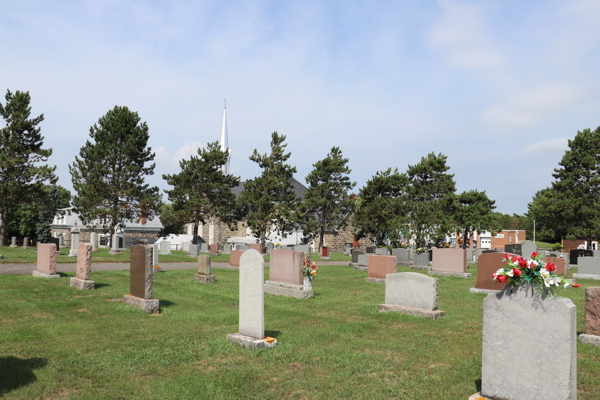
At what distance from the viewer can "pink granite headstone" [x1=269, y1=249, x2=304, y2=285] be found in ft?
43.0

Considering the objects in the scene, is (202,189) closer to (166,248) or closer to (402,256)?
(166,248)

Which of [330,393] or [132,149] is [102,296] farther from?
[132,149]

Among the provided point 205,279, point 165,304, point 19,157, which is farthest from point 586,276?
point 19,157

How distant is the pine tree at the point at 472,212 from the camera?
1722 inches

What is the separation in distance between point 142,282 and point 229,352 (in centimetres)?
431

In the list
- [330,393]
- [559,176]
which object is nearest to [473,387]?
[330,393]

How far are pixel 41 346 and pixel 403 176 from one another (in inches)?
1484

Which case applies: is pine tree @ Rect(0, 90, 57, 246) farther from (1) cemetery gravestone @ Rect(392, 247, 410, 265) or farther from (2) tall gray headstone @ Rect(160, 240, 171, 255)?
(1) cemetery gravestone @ Rect(392, 247, 410, 265)

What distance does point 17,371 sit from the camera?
580cm

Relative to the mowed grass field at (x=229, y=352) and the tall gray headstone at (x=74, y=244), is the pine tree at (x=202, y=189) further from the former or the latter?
the mowed grass field at (x=229, y=352)

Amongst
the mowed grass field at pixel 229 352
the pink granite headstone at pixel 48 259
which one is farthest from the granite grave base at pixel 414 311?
the pink granite headstone at pixel 48 259

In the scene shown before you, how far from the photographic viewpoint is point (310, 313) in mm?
10703

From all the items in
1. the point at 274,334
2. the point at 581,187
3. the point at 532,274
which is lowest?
the point at 274,334

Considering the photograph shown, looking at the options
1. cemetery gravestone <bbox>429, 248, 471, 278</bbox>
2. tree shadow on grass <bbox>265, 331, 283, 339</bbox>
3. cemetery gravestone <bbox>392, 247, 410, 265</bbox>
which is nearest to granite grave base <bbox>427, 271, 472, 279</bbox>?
cemetery gravestone <bbox>429, 248, 471, 278</bbox>
